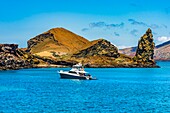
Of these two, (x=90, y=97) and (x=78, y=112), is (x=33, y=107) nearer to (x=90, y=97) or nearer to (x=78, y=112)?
(x=78, y=112)

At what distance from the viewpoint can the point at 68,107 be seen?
229ft

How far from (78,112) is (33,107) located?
8.69 metres

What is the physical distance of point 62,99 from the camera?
8094 cm

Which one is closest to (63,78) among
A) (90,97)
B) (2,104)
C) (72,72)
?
(72,72)

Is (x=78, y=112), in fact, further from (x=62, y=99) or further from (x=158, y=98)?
(x=158, y=98)

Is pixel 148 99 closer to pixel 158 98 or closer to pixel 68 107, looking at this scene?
pixel 158 98

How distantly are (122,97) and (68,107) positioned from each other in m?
19.5

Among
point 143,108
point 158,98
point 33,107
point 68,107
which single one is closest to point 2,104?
point 33,107

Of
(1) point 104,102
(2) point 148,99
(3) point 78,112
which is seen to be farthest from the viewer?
(2) point 148,99

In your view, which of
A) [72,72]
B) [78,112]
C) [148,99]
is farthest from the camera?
[72,72]

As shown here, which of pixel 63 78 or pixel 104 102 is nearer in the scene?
pixel 104 102

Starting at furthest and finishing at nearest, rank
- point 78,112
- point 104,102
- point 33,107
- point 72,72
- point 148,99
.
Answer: point 72,72 < point 148,99 < point 104,102 < point 33,107 < point 78,112

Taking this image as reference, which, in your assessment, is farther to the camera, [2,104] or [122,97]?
[122,97]

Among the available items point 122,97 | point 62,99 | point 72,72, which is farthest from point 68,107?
point 72,72
